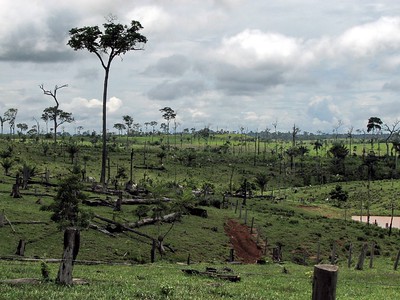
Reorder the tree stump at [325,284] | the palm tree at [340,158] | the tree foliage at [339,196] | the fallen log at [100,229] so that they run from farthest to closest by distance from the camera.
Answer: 1. the palm tree at [340,158]
2. the tree foliage at [339,196]
3. the fallen log at [100,229]
4. the tree stump at [325,284]

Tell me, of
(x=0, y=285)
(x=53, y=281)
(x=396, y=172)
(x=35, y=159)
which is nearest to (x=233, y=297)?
(x=53, y=281)

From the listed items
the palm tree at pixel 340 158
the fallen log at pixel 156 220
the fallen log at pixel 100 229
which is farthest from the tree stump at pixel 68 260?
the palm tree at pixel 340 158

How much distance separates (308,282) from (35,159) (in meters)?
99.3

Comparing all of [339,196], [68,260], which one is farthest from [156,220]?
[339,196]

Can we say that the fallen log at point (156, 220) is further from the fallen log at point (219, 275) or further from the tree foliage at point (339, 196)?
the tree foliage at point (339, 196)

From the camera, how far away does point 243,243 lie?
53500 mm

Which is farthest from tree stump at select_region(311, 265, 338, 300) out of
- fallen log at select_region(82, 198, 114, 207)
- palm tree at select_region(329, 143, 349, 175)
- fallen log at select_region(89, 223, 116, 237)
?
palm tree at select_region(329, 143, 349, 175)

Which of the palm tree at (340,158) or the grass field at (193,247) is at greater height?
the palm tree at (340,158)

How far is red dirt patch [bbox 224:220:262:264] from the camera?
161 feet

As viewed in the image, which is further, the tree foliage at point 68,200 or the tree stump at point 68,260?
the tree foliage at point 68,200

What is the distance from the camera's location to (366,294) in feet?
74.8

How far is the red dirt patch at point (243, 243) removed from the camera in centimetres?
4916

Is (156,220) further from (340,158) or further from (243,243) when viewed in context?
(340,158)

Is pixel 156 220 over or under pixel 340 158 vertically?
under
